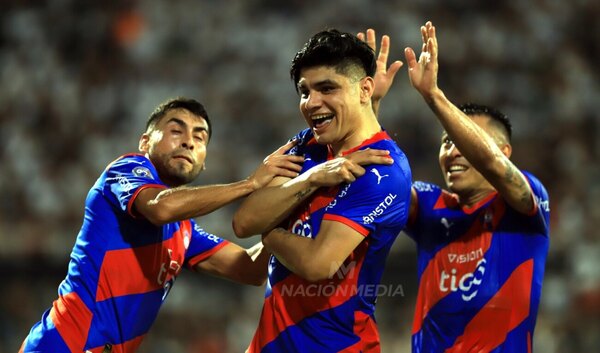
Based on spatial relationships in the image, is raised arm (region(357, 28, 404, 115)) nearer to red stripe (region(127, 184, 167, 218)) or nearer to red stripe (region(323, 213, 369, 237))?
red stripe (region(323, 213, 369, 237))

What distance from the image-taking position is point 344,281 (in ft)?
13.6

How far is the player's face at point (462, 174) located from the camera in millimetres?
5266

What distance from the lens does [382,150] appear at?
4.20 metres

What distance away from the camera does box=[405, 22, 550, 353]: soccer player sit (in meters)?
4.80

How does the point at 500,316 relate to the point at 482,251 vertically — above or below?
below

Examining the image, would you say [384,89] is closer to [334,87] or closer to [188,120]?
[334,87]

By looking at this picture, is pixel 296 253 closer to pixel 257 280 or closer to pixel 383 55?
pixel 257 280

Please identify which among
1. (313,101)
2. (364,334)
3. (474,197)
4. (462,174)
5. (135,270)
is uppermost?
(313,101)

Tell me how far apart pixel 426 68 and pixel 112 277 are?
86.0 inches

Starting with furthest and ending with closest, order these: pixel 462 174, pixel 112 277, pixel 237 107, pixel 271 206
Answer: pixel 237 107
pixel 462 174
pixel 112 277
pixel 271 206

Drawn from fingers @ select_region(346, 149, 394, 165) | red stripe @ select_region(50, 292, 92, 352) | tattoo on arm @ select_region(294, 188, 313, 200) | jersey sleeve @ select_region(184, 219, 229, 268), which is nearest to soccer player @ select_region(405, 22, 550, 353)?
fingers @ select_region(346, 149, 394, 165)

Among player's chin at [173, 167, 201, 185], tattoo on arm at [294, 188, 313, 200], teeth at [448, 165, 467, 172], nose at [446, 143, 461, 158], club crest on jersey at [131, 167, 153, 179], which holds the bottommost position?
tattoo on arm at [294, 188, 313, 200]

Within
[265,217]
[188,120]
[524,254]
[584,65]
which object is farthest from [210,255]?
[584,65]

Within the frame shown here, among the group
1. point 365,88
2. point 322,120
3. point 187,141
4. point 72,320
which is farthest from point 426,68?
point 72,320
